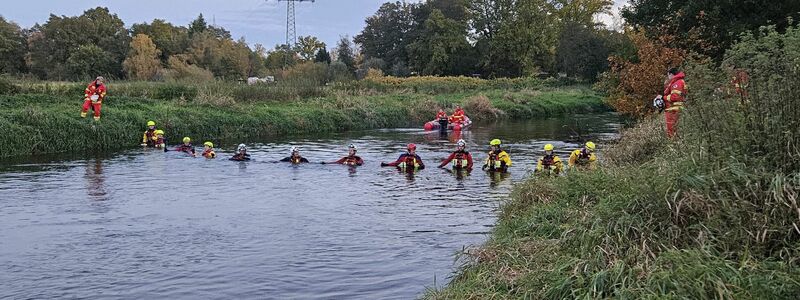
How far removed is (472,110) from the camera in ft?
127

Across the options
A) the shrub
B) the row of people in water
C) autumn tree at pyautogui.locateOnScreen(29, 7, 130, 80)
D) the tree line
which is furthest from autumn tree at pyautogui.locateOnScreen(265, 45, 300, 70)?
the row of people in water

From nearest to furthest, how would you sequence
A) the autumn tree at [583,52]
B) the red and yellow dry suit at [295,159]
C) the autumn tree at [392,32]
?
the red and yellow dry suit at [295,159], the autumn tree at [583,52], the autumn tree at [392,32]

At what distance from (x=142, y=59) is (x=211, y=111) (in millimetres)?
24806

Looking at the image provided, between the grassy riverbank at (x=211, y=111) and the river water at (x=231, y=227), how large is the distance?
189cm

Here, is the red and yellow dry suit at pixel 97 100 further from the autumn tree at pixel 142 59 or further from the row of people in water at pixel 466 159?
the autumn tree at pixel 142 59

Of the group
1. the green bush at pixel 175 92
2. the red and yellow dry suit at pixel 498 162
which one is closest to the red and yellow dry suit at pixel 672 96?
the red and yellow dry suit at pixel 498 162

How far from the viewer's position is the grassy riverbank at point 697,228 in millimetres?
5059

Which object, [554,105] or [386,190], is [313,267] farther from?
[554,105]

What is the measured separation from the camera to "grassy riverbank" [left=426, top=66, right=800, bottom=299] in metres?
5.06

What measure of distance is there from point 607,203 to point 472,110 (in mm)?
31819

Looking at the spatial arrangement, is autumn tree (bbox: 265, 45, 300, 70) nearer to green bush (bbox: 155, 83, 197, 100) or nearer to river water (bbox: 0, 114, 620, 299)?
green bush (bbox: 155, 83, 197, 100)

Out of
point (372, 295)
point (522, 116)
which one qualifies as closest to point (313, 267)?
point (372, 295)

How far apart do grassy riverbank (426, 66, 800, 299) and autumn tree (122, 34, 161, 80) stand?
150 feet

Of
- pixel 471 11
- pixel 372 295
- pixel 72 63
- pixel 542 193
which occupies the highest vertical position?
pixel 471 11
